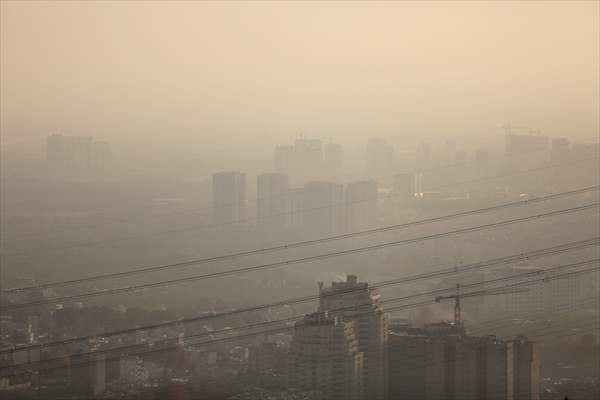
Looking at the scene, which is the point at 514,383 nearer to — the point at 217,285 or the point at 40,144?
the point at 217,285

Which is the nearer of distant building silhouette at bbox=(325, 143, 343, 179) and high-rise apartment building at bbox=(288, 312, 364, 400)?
high-rise apartment building at bbox=(288, 312, 364, 400)

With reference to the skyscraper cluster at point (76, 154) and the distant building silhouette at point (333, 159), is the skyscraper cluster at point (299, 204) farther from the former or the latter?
the skyscraper cluster at point (76, 154)

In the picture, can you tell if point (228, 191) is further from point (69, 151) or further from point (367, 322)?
point (367, 322)

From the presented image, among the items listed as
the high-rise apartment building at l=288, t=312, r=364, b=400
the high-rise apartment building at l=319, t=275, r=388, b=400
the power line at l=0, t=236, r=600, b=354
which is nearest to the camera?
→ the high-rise apartment building at l=288, t=312, r=364, b=400

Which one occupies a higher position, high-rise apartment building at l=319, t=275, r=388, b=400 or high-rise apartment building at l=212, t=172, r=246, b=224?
high-rise apartment building at l=212, t=172, r=246, b=224

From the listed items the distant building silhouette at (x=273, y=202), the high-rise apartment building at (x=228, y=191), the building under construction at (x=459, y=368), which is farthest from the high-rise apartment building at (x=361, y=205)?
the building under construction at (x=459, y=368)

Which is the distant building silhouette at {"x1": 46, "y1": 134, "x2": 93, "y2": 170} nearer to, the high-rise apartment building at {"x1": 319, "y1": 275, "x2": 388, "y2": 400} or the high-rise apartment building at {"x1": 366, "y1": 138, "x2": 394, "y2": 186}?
the high-rise apartment building at {"x1": 366, "y1": 138, "x2": 394, "y2": 186}

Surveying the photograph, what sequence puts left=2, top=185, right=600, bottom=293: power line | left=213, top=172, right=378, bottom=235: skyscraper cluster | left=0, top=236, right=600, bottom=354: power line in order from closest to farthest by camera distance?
left=0, top=236, right=600, bottom=354: power line → left=2, top=185, right=600, bottom=293: power line → left=213, top=172, right=378, bottom=235: skyscraper cluster

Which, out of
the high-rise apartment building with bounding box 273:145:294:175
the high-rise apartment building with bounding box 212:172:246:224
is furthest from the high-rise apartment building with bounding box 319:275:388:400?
the high-rise apartment building with bounding box 273:145:294:175
